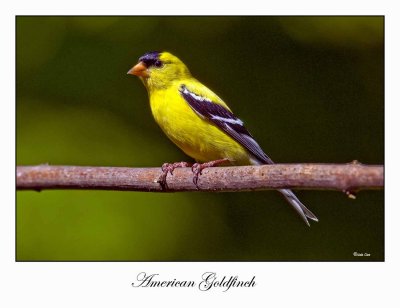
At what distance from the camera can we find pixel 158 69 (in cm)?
372

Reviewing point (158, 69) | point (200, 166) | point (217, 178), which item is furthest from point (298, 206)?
point (158, 69)

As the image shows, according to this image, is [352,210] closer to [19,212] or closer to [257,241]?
[257,241]

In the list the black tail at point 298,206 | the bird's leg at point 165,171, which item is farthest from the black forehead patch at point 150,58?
the black tail at point 298,206

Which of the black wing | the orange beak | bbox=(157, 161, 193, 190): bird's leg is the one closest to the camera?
bbox=(157, 161, 193, 190): bird's leg

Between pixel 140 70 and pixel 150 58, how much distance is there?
0.35 ft

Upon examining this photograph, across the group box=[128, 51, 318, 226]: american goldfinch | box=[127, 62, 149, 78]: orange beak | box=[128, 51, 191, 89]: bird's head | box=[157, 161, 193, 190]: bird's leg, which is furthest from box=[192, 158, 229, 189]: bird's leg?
box=[127, 62, 149, 78]: orange beak

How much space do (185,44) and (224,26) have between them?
0.28 m

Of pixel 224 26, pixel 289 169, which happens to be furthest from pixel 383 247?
pixel 224 26

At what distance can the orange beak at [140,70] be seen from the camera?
367 centimetres

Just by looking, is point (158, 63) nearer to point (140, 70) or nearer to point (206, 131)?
point (140, 70)

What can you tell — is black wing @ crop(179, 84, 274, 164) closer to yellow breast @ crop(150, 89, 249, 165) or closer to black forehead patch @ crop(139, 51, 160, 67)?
yellow breast @ crop(150, 89, 249, 165)

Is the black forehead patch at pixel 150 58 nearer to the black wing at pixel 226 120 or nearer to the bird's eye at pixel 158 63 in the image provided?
the bird's eye at pixel 158 63

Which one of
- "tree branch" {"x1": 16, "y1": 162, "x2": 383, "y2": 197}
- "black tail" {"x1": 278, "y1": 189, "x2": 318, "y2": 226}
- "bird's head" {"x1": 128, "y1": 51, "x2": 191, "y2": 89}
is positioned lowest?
"black tail" {"x1": 278, "y1": 189, "x2": 318, "y2": 226}

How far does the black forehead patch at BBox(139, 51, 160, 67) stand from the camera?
12.2ft
